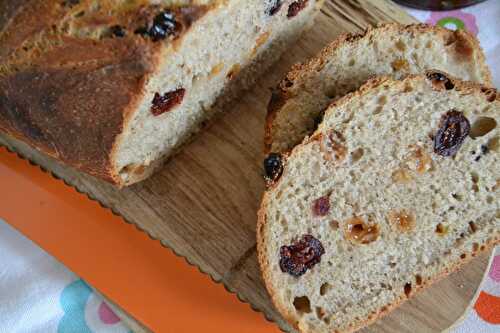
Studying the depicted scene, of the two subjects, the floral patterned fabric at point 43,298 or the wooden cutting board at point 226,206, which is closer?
the wooden cutting board at point 226,206

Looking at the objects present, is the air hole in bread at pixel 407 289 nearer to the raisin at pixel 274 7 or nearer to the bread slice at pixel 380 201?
the bread slice at pixel 380 201

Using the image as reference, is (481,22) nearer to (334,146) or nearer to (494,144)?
(494,144)

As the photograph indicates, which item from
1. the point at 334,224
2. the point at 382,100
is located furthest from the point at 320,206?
the point at 382,100

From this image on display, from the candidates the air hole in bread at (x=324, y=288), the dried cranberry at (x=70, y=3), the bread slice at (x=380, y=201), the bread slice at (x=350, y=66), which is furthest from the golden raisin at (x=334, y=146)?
the dried cranberry at (x=70, y=3)

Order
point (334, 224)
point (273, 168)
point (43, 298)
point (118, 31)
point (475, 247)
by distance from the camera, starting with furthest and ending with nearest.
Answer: point (43, 298) < point (475, 247) < point (334, 224) < point (273, 168) < point (118, 31)

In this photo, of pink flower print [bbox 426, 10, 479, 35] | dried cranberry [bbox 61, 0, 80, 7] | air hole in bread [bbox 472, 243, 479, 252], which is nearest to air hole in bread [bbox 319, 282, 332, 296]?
air hole in bread [bbox 472, 243, 479, 252]

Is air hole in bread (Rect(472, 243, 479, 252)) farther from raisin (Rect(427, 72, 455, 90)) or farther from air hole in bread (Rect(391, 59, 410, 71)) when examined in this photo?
air hole in bread (Rect(391, 59, 410, 71))

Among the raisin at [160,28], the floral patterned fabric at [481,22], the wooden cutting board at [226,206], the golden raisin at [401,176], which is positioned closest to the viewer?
the raisin at [160,28]
